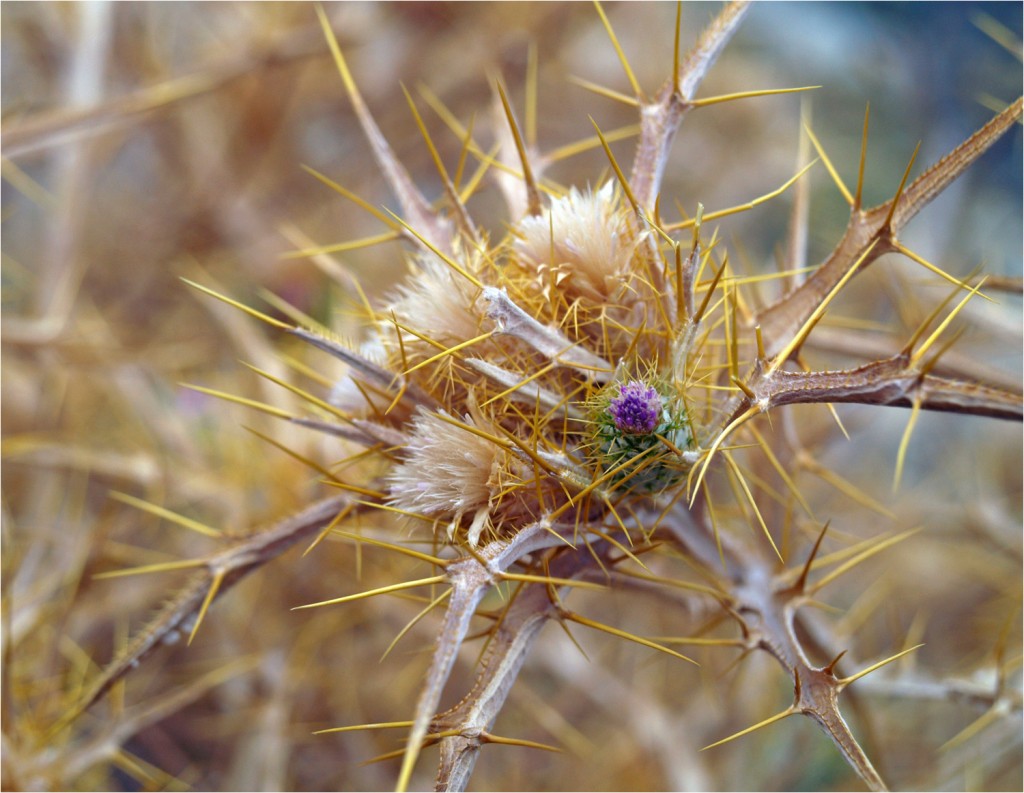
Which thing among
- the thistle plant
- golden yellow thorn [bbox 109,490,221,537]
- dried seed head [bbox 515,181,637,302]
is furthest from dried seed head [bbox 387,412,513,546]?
golden yellow thorn [bbox 109,490,221,537]

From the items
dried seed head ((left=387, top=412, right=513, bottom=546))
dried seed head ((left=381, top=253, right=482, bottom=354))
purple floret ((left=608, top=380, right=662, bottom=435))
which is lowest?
dried seed head ((left=387, top=412, right=513, bottom=546))

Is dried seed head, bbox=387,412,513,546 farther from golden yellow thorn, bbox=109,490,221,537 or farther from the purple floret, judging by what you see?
golden yellow thorn, bbox=109,490,221,537

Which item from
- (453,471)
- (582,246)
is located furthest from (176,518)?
(582,246)

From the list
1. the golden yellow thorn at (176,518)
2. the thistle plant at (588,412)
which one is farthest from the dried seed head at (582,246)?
the golden yellow thorn at (176,518)

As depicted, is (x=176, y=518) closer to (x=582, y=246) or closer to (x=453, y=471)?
(x=453, y=471)

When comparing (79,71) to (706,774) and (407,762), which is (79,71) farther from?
(706,774)

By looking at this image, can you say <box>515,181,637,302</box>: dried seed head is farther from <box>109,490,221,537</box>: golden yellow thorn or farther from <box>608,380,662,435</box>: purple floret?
<box>109,490,221,537</box>: golden yellow thorn

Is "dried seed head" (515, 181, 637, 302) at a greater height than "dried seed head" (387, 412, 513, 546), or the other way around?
"dried seed head" (515, 181, 637, 302)

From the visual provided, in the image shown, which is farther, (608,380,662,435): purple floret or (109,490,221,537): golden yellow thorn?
(109,490,221,537): golden yellow thorn
